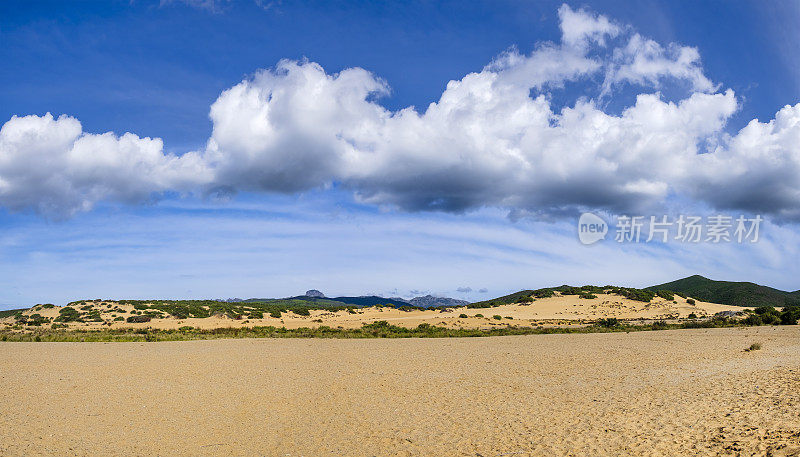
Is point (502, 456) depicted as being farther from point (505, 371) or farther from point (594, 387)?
point (505, 371)

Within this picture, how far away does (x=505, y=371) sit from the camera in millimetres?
16828

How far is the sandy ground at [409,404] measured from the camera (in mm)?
8641

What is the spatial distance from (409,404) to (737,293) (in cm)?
10340

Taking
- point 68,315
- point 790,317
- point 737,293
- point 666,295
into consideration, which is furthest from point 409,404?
point 737,293

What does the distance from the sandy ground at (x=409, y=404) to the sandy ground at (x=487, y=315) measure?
2694cm

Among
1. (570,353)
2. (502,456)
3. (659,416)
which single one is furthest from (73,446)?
(570,353)

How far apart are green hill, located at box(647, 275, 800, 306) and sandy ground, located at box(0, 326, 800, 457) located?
76.6 m

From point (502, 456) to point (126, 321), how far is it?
50.9 meters

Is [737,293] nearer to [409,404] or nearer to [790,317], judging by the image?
[790,317]

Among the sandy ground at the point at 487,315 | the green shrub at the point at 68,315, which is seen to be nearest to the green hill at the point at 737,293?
the sandy ground at the point at 487,315

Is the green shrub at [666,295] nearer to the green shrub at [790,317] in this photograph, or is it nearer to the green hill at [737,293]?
the green hill at [737,293]

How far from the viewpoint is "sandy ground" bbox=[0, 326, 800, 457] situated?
8641mm

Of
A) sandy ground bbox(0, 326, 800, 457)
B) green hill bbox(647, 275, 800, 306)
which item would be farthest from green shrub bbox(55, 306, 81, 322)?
green hill bbox(647, 275, 800, 306)

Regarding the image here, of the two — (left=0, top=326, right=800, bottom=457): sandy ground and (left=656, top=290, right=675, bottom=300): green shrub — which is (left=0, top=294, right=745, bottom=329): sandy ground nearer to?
(left=656, top=290, right=675, bottom=300): green shrub
